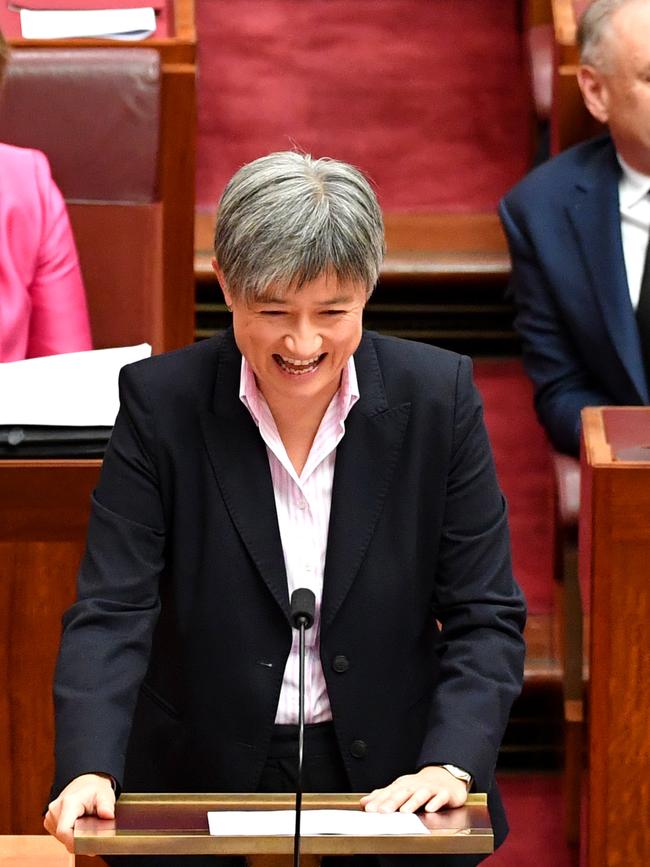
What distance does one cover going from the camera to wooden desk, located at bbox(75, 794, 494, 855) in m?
0.61

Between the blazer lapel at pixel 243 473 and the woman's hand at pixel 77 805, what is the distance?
0.14m

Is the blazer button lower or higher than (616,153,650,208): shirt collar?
lower

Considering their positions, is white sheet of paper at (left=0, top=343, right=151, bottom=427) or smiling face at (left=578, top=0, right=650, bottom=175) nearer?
white sheet of paper at (left=0, top=343, right=151, bottom=427)

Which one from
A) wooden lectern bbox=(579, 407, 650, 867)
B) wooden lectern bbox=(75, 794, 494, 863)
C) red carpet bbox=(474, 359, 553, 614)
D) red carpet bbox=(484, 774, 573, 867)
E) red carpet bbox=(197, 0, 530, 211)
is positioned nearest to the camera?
wooden lectern bbox=(75, 794, 494, 863)

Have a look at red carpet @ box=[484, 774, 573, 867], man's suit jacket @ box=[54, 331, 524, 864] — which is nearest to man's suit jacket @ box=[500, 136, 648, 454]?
red carpet @ box=[484, 774, 573, 867]

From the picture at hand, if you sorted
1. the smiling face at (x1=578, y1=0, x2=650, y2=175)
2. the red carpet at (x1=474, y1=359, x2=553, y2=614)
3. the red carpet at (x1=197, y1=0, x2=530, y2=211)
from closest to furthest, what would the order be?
1. the smiling face at (x1=578, y1=0, x2=650, y2=175)
2. the red carpet at (x1=474, y1=359, x2=553, y2=614)
3. the red carpet at (x1=197, y1=0, x2=530, y2=211)

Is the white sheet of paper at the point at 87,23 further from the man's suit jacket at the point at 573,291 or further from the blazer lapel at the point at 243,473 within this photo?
the blazer lapel at the point at 243,473

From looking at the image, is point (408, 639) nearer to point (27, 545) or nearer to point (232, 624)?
point (232, 624)

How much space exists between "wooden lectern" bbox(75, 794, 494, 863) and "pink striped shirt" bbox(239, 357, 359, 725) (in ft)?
0.51

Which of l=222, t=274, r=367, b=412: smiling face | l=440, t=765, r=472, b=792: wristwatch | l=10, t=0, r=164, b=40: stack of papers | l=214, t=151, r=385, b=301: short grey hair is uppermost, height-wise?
l=214, t=151, r=385, b=301: short grey hair

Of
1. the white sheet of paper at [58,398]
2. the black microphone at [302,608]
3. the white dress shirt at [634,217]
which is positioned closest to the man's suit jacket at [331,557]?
the black microphone at [302,608]

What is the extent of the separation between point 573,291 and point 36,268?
46 centimetres

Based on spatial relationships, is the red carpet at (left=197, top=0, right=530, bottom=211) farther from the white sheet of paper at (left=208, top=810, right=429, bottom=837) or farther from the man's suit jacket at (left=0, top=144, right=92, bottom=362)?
the white sheet of paper at (left=208, top=810, right=429, bottom=837)

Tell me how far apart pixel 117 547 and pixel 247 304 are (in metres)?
0.14
